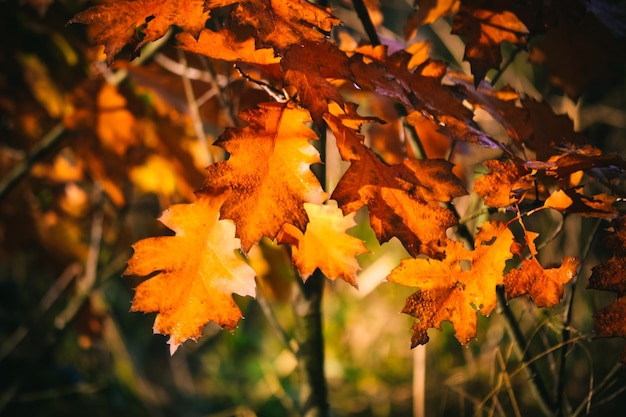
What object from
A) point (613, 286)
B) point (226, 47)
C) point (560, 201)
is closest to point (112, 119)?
point (226, 47)

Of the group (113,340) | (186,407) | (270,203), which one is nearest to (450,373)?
(186,407)

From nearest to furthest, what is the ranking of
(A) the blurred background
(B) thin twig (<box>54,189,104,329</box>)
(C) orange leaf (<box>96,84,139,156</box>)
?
(A) the blurred background, (C) orange leaf (<box>96,84,139,156</box>), (B) thin twig (<box>54,189,104,329</box>)

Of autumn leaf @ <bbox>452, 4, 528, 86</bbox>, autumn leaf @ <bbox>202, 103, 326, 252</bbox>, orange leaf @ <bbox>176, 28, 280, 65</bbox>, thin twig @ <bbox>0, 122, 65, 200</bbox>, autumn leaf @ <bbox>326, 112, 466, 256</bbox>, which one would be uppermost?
orange leaf @ <bbox>176, 28, 280, 65</bbox>

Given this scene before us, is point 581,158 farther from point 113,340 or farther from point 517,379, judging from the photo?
point 113,340

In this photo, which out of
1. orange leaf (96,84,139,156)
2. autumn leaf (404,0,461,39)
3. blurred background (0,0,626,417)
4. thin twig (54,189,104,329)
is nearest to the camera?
autumn leaf (404,0,461,39)

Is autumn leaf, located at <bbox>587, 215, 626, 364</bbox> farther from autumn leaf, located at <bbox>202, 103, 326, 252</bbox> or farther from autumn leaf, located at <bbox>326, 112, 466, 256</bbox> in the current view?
autumn leaf, located at <bbox>202, 103, 326, 252</bbox>

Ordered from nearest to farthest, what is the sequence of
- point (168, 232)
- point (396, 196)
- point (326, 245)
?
point (396, 196), point (326, 245), point (168, 232)

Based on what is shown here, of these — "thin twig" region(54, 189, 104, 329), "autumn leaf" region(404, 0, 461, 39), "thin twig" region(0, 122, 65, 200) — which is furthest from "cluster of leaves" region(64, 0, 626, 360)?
"thin twig" region(54, 189, 104, 329)

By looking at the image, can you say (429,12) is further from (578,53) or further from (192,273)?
(192,273)
